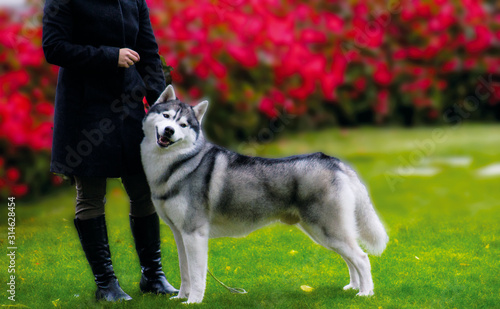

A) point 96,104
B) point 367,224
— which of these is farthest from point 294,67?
point 96,104

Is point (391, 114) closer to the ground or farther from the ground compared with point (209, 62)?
closer to the ground

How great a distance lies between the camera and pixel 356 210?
3688mm

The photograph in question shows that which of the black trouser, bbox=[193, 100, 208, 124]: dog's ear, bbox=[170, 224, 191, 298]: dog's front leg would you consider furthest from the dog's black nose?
bbox=[170, 224, 191, 298]: dog's front leg

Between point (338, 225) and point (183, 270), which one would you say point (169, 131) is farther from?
point (338, 225)

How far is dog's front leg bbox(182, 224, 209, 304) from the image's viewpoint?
11.5ft

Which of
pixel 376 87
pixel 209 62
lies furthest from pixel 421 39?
pixel 209 62

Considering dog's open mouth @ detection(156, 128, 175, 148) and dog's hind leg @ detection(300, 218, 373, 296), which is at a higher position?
dog's open mouth @ detection(156, 128, 175, 148)

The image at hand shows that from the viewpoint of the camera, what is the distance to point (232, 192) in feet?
11.7

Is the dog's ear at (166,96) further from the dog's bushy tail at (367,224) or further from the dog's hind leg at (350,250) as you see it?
the dog's bushy tail at (367,224)

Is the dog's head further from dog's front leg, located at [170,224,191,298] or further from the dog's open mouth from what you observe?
dog's front leg, located at [170,224,191,298]

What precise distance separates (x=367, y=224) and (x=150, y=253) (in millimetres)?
1309

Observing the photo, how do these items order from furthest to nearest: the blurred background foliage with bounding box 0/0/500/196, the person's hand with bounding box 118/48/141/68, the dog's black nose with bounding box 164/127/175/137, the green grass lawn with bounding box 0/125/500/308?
1. the blurred background foliage with bounding box 0/0/500/196
2. the green grass lawn with bounding box 0/125/500/308
3. the person's hand with bounding box 118/48/141/68
4. the dog's black nose with bounding box 164/127/175/137

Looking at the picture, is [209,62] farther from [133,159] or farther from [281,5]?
[133,159]

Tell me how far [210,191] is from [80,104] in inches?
34.0
